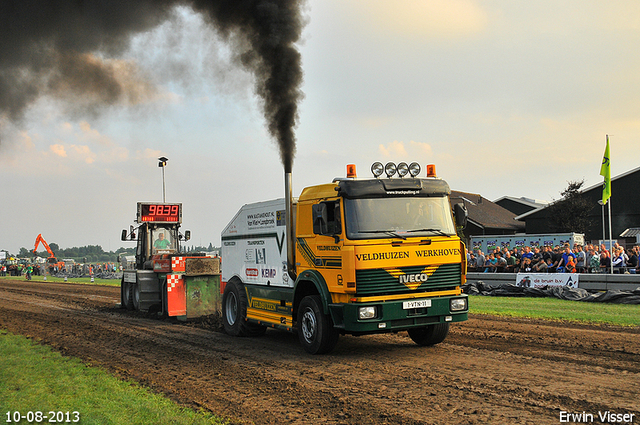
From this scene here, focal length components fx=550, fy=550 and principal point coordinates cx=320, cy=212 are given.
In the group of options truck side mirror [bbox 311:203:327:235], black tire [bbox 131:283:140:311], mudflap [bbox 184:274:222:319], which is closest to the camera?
truck side mirror [bbox 311:203:327:235]

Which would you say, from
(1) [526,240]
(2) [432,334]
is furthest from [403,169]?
(1) [526,240]

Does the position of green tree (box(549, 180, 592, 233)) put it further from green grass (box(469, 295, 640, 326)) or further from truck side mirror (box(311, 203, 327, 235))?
truck side mirror (box(311, 203, 327, 235))

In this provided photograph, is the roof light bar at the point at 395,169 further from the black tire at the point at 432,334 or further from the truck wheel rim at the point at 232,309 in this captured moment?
the truck wheel rim at the point at 232,309

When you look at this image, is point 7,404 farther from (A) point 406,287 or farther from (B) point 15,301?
(B) point 15,301

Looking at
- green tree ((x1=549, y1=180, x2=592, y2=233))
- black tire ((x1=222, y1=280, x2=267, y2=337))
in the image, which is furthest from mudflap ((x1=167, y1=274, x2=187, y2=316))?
green tree ((x1=549, y1=180, x2=592, y2=233))

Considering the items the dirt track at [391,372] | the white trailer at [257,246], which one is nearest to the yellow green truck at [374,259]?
the white trailer at [257,246]

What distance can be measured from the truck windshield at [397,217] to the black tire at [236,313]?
179 inches

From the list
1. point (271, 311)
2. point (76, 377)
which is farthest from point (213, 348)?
point (76, 377)

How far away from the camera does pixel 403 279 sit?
355 inches

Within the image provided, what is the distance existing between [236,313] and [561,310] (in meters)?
8.79

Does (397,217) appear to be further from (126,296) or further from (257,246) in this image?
(126,296)

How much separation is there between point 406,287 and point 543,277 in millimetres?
12501

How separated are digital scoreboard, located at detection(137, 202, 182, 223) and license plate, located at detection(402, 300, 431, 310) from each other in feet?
41.8

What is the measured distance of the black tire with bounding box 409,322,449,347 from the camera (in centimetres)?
999
